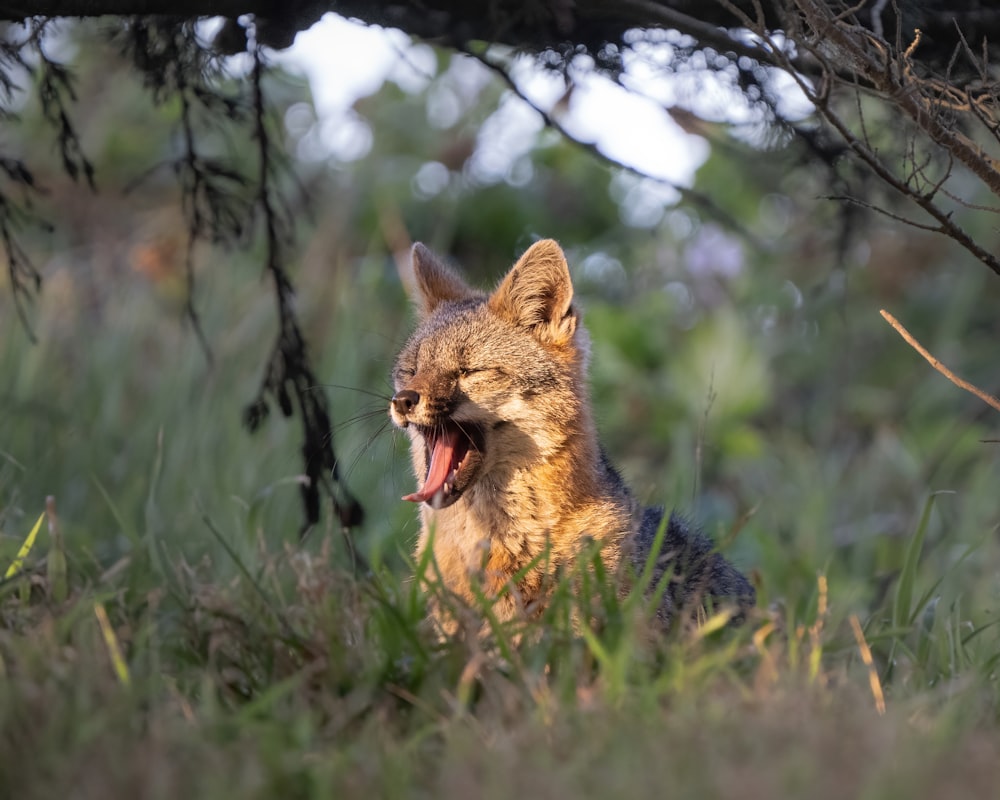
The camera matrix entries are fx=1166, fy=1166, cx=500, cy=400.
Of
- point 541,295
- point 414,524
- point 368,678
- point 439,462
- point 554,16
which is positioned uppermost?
point 554,16

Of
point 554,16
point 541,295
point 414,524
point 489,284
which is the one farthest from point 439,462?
point 489,284

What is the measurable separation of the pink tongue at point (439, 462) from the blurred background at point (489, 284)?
101 centimetres

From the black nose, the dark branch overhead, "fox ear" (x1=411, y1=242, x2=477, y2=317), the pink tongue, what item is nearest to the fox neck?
the pink tongue

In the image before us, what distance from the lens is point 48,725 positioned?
212 cm

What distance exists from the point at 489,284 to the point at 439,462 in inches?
191

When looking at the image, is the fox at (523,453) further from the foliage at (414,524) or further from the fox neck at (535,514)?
the foliage at (414,524)

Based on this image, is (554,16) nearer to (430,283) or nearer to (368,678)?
(430,283)

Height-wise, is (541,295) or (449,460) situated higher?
(541,295)

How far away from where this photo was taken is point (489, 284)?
8.43 m

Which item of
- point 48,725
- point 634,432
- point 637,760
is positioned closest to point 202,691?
point 48,725

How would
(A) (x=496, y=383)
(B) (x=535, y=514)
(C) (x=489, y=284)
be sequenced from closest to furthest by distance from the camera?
(B) (x=535, y=514)
(A) (x=496, y=383)
(C) (x=489, y=284)

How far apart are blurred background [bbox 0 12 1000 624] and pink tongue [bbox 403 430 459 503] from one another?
101 centimetres

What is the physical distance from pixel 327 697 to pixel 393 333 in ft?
17.5

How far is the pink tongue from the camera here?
362cm
